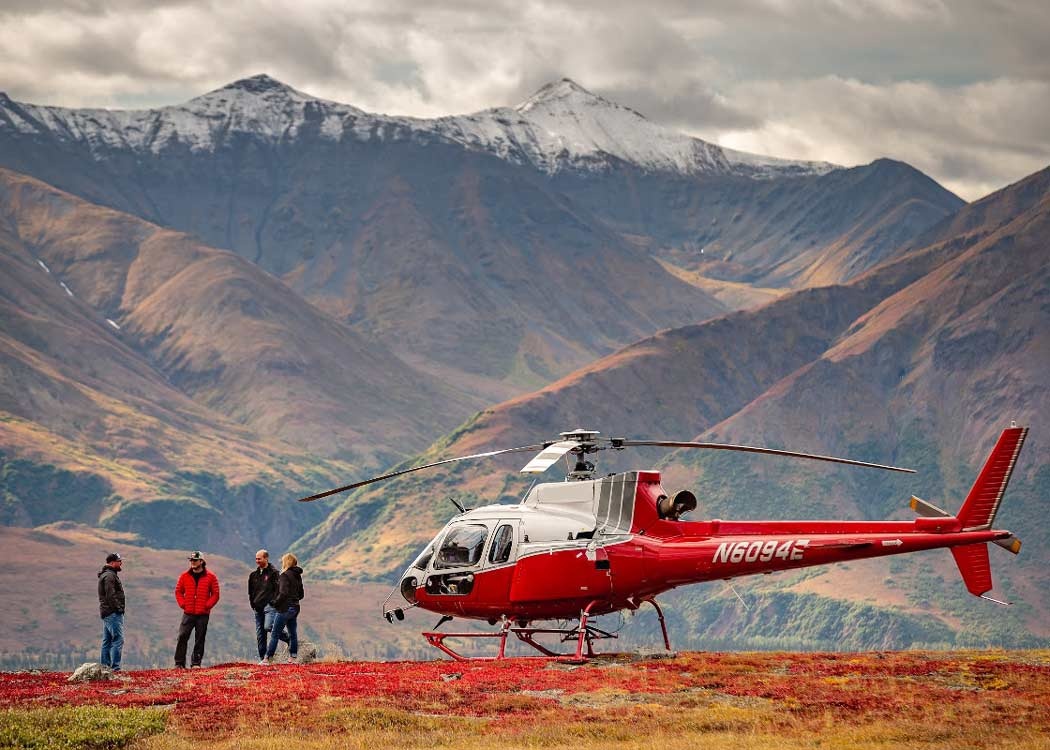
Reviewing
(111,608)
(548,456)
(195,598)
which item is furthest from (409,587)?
(111,608)

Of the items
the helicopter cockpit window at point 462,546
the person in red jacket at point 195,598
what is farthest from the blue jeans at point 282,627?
the helicopter cockpit window at point 462,546

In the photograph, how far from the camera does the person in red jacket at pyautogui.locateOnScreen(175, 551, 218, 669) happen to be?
4634 centimetres

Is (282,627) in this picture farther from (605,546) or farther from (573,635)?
(605,546)

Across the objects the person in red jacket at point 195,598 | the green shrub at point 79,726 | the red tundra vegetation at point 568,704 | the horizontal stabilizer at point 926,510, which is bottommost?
the green shrub at point 79,726

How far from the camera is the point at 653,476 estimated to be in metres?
47.2

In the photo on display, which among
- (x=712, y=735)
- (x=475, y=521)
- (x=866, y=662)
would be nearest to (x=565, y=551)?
(x=475, y=521)

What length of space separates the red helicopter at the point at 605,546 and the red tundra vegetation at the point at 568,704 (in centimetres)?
189

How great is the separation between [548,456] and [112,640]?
14.2 meters

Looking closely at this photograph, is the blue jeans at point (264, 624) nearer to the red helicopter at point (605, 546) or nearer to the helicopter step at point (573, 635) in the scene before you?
the red helicopter at point (605, 546)

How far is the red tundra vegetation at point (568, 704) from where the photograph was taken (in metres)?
34.7

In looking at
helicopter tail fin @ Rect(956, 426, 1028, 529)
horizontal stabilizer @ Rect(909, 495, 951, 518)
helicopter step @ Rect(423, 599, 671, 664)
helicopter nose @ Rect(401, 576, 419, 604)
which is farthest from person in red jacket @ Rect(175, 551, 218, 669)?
helicopter tail fin @ Rect(956, 426, 1028, 529)

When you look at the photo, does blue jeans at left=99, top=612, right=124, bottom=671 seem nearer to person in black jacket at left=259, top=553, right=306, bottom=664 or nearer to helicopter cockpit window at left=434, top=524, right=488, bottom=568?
person in black jacket at left=259, top=553, right=306, bottom=664

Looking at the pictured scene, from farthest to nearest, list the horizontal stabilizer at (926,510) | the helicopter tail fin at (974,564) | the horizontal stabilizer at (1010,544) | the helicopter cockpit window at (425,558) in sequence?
the helicopter cockpit window at (425,558), the horizontal stabilizer at (926,510), the helicopter tail fin at (974,564), the horizontal stabilizer at (1010,544)

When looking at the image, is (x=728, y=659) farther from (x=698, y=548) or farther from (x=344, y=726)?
(x=344, y=726)
